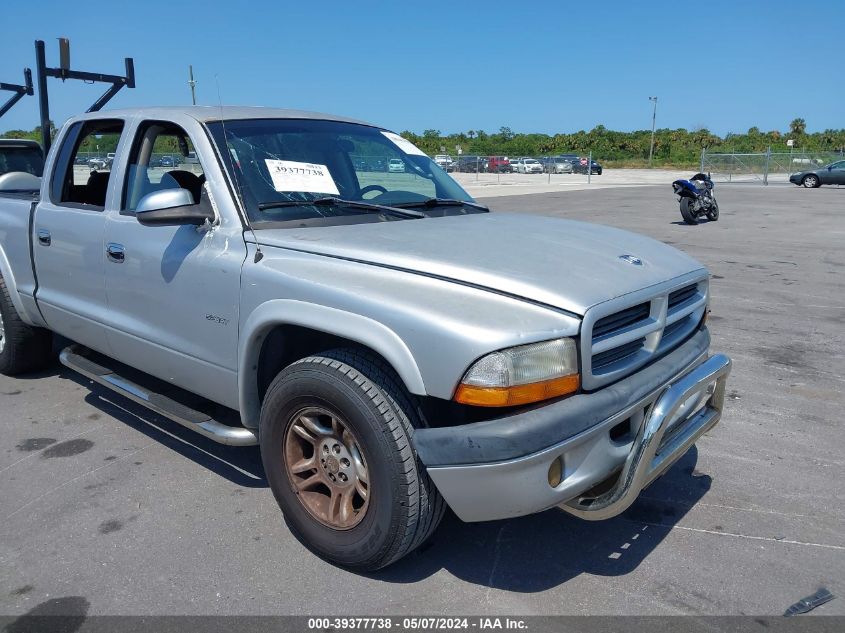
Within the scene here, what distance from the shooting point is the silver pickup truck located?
2.44 metres

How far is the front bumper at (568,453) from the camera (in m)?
2.38

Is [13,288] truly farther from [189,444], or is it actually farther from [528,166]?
[528,166]

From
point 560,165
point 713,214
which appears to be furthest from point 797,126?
point 713,214

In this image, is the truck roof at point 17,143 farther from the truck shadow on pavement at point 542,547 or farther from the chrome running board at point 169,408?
the truck shadow on pavement at point 542,547

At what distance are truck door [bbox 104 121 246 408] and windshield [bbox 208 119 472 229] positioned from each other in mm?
169

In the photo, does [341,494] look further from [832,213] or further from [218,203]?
[832,213]

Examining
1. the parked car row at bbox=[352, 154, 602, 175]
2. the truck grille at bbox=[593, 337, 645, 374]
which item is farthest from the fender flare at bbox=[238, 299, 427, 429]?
the parked car row at bbox=[352, 154, 602, 175]

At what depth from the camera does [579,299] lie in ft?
8.29

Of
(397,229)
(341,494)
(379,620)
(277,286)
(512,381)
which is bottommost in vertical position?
(379,620)

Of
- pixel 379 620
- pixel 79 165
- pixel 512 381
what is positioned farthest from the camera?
pixel 79 165

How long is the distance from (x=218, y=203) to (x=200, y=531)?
1480 mm

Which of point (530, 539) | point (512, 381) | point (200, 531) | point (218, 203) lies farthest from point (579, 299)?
point (200, 531)

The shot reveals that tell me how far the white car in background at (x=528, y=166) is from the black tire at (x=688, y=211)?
31.9 meters

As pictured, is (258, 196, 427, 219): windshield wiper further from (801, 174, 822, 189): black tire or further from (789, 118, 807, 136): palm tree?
(789, 118, 807, 136): palm tree
